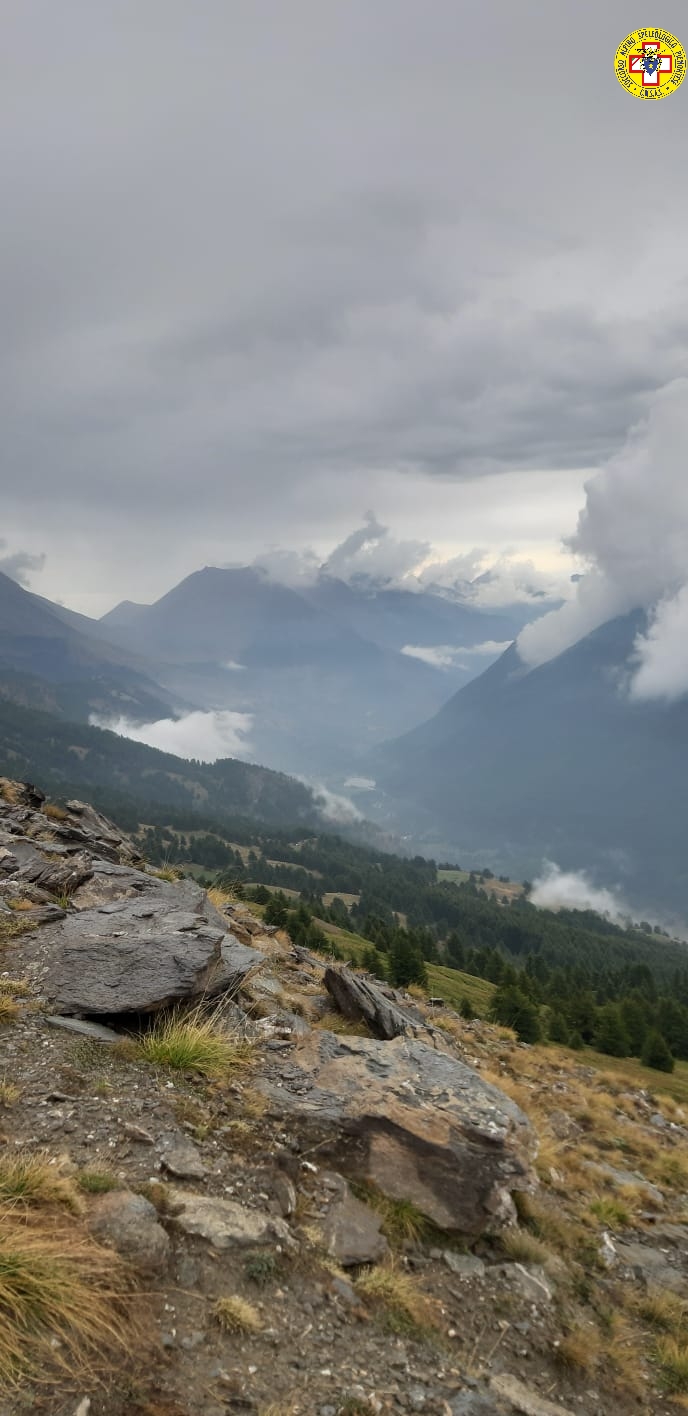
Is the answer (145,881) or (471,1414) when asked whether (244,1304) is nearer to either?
(471,1414)

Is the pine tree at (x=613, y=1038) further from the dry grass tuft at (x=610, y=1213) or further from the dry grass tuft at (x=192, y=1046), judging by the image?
the dry grass tuft at (x=192, y=1046)

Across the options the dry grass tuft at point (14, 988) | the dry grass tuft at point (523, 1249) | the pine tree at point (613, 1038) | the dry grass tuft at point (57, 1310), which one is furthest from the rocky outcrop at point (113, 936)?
the pine tree at point (613, 1038)

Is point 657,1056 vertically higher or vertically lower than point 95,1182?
lower

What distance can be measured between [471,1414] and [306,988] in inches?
467

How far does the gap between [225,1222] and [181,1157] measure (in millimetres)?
1090

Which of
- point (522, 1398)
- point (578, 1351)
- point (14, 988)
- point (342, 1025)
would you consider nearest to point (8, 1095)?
point (14, 988)

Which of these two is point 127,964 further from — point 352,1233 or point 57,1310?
point 57,1310

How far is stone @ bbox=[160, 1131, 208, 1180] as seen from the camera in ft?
27.7

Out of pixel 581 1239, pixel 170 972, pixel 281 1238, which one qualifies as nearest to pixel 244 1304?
pixel 281 1238

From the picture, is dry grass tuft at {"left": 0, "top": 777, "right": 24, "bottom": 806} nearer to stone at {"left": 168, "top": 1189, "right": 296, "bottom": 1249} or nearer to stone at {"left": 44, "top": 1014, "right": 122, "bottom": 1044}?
stone at {"left": 44, "top": 1014, "right": 122, "bottom": 1044}

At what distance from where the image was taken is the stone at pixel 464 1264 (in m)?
9.03

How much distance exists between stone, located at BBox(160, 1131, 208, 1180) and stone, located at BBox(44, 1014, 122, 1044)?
8.22 feet

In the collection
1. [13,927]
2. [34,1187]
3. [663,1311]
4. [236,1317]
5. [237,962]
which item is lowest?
[663,1311]

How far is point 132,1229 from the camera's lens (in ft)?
23.6
